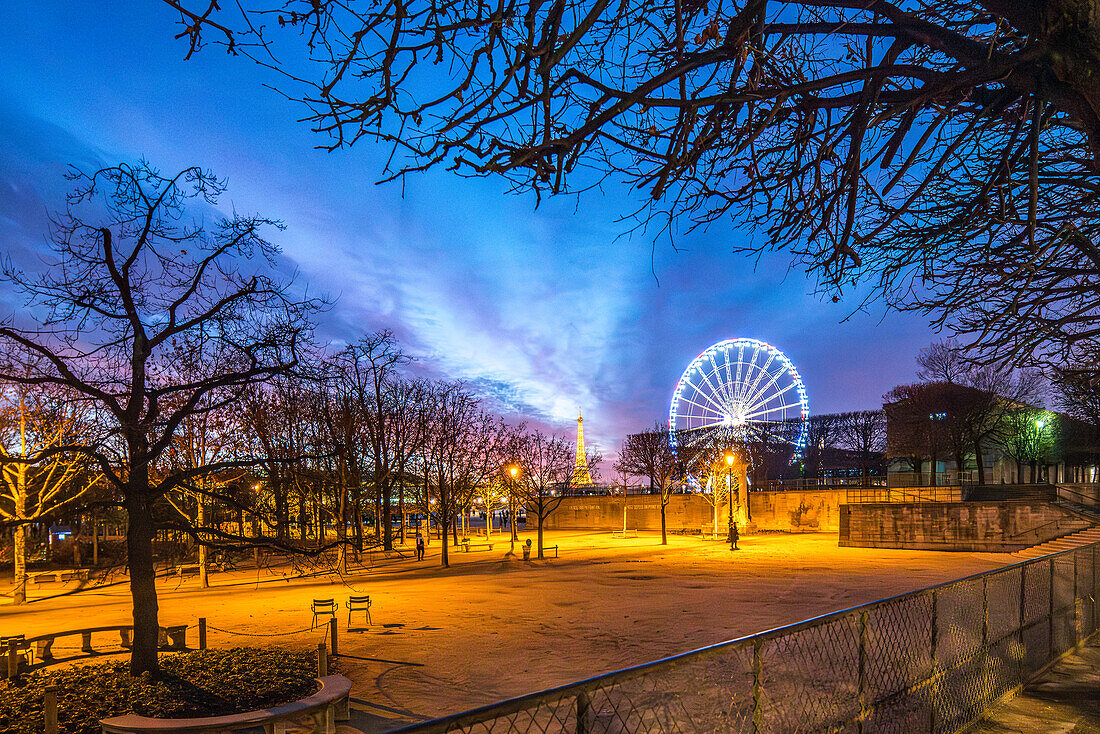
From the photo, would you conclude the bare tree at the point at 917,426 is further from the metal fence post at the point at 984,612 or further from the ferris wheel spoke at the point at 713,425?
the metal fence post at the point at 984,612

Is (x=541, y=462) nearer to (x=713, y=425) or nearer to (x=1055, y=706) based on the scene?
(x=713, y=425)

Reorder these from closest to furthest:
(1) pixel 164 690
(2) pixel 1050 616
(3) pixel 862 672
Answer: (3) pixel 862 672, (2) pixel 1050 616, (1) pixel 164 690

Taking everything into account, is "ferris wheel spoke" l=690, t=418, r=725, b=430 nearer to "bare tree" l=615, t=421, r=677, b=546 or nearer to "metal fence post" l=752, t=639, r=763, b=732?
"bare tree" l=615, t=421, r=677, b=546

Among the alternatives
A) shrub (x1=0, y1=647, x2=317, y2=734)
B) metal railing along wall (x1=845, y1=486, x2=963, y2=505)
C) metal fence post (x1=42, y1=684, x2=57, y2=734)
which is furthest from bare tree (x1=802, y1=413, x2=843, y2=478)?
metal fence post (x1=42, y1=684, x2=57, y2=734)

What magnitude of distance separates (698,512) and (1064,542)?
110ft

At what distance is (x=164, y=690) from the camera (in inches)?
356

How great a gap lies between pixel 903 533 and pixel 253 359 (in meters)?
34.2

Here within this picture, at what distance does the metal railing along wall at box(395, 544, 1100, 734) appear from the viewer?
15.1ft

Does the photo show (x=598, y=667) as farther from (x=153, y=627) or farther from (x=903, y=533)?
(x=903, y=533)

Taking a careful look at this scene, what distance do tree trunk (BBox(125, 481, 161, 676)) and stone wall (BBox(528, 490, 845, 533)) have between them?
45003 mm

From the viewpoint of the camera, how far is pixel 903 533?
34219mm

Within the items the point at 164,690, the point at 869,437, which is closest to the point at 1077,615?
the point at 164,690

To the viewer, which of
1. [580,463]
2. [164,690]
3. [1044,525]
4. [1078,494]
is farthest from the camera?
[580,463]

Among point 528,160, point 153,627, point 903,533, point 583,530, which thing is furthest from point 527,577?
point 583,530
